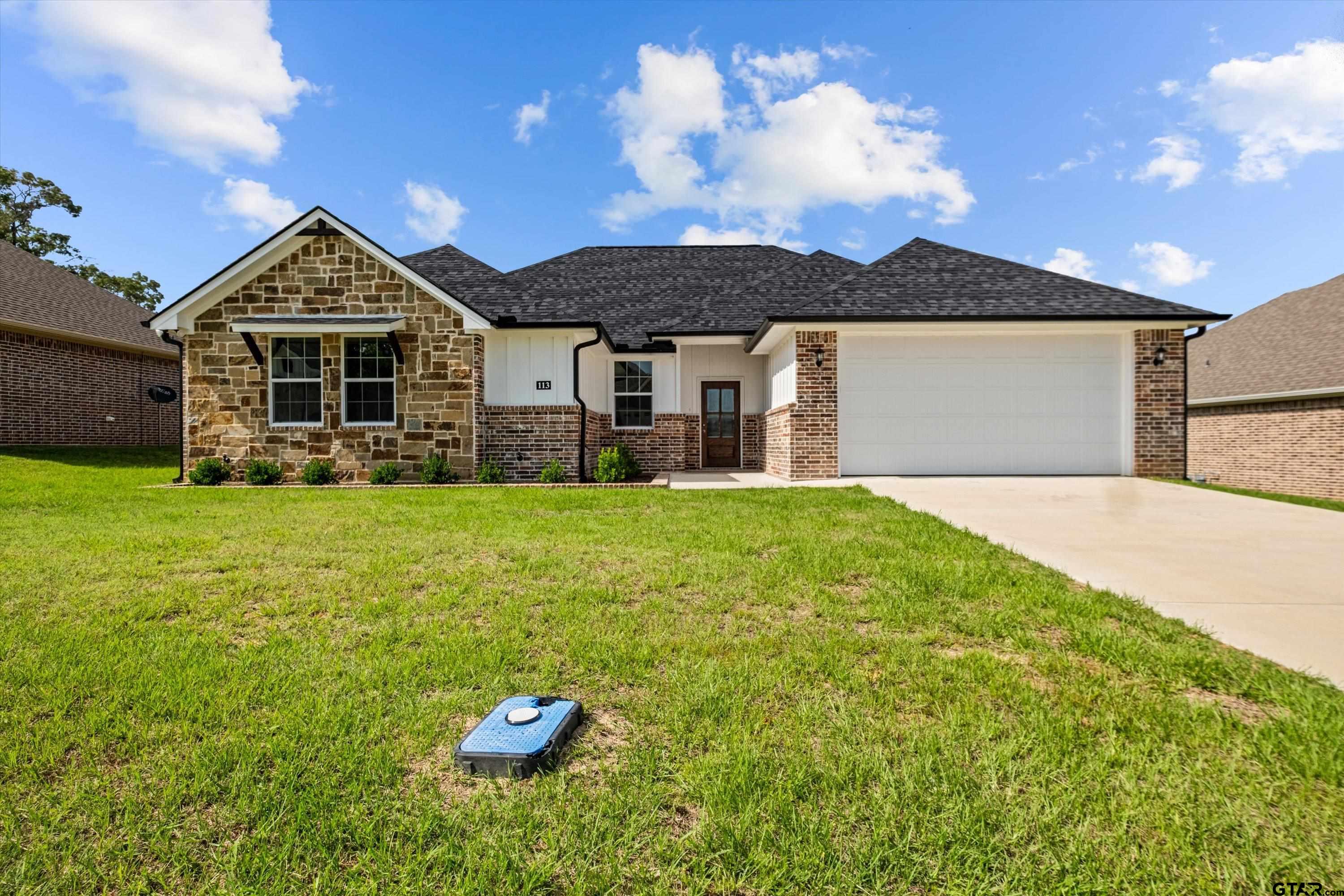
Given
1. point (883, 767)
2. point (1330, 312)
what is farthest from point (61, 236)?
point (1330, 312)

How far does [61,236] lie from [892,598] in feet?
147

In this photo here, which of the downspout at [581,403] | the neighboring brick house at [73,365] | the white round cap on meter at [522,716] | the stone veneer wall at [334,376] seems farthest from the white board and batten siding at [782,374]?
the neighboring brick house at [73,365]

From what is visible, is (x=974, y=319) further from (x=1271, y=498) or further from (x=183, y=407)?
(x=183, y=407)

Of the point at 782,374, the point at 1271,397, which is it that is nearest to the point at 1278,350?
the point at 1271,397

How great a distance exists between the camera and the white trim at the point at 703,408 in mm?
16000

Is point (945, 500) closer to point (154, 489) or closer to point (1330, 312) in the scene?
point (154, 489)

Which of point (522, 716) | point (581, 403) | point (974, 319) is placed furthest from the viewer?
point (581, 403)

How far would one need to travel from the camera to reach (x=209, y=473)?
11.5 m

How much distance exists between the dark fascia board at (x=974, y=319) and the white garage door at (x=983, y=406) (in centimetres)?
55

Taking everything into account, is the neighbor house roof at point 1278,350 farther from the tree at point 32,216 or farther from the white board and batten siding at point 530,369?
the tree at point 32,216

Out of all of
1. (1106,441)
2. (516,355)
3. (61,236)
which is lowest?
(1106,441)

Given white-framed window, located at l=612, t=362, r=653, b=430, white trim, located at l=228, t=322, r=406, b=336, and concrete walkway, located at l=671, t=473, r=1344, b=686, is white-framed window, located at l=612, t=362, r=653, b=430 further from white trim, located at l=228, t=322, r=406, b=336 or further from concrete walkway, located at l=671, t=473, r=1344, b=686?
concrete walkway, located at l=671, t=473, r=1344, b=686

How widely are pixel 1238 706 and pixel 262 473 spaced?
13.8 metres

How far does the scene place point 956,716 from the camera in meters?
2.39
